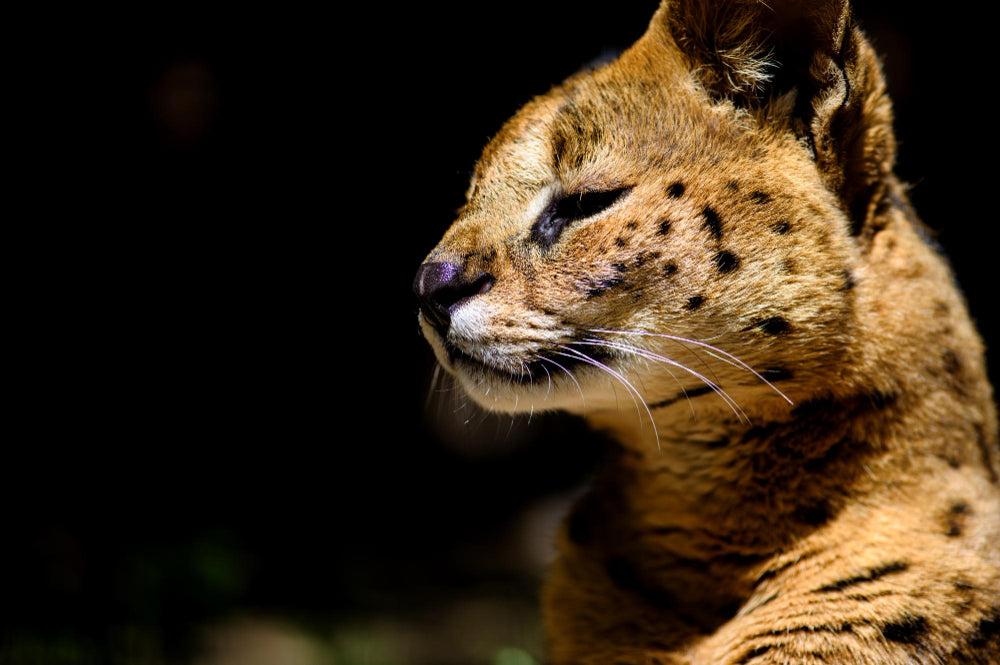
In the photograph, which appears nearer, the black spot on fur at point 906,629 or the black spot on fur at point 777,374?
the black spot on fur at point 906,629

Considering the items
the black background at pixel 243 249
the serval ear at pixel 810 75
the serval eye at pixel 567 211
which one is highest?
the serval ear at pixel 810 75

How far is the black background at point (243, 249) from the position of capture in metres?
5.45

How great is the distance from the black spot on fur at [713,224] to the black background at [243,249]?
115 inches

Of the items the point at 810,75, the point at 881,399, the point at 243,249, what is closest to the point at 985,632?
the point at 881,399

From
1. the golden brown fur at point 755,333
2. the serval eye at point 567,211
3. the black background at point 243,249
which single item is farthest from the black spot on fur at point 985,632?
the black background at point 243,249

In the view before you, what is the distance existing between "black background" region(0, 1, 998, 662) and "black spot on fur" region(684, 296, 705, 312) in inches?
113

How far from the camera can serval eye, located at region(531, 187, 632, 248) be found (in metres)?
2.55

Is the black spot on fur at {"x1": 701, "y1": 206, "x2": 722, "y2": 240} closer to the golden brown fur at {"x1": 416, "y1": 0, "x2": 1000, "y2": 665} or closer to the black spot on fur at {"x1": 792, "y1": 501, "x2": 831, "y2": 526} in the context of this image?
the golden brown fur at {"x1": 416, "y1": 0, "x2": 1000, "y2": 665}

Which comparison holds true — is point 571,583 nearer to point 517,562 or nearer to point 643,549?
point 643,549

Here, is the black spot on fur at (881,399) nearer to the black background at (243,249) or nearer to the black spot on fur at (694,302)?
the black spot on fur at (694,302)

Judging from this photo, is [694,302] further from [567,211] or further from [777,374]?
[567,211]

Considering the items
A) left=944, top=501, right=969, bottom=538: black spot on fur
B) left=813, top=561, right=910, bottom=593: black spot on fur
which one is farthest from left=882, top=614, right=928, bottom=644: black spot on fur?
left=944, top=501, right=969, bottom=538: black spot on fur

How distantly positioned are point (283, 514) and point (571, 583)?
12.1 feet

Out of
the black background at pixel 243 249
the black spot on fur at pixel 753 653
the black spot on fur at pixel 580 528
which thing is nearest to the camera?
the black spot on fur at pixel 753 653
